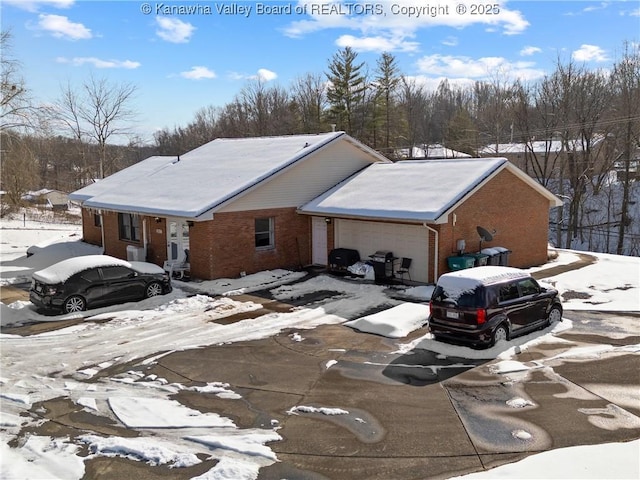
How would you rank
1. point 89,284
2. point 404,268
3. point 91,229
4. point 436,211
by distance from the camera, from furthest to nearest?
1. point 91,229
2. point 404,268
3. point 436,211
4. point 89,284

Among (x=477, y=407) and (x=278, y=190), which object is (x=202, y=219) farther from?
(x=477, y=407)

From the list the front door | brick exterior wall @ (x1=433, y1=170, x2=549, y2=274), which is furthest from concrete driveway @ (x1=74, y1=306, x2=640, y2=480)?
the front door

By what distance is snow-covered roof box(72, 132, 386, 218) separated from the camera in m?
20.8

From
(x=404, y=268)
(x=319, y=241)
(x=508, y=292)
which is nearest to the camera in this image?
(x=508, y=292)

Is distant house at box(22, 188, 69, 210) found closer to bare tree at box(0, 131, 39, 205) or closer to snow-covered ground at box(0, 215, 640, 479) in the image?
bare tree at box(0, 131, 39, 205)

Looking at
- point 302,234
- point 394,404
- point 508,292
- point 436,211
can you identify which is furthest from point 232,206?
point 394,404

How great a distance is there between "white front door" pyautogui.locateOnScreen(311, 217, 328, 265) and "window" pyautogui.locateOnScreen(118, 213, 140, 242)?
24.7 feet

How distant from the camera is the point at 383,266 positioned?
64.5 feet

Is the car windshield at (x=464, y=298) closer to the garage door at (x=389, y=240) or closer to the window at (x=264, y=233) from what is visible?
the garage door at (x=389, y=240)

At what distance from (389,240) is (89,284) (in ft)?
33.5

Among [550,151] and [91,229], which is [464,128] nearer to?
[550,151]

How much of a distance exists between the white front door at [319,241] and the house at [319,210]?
0.14 feet

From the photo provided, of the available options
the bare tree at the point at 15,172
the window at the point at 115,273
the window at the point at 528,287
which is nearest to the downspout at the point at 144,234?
the window at the point at 115,273

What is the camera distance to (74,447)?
7.86 m
